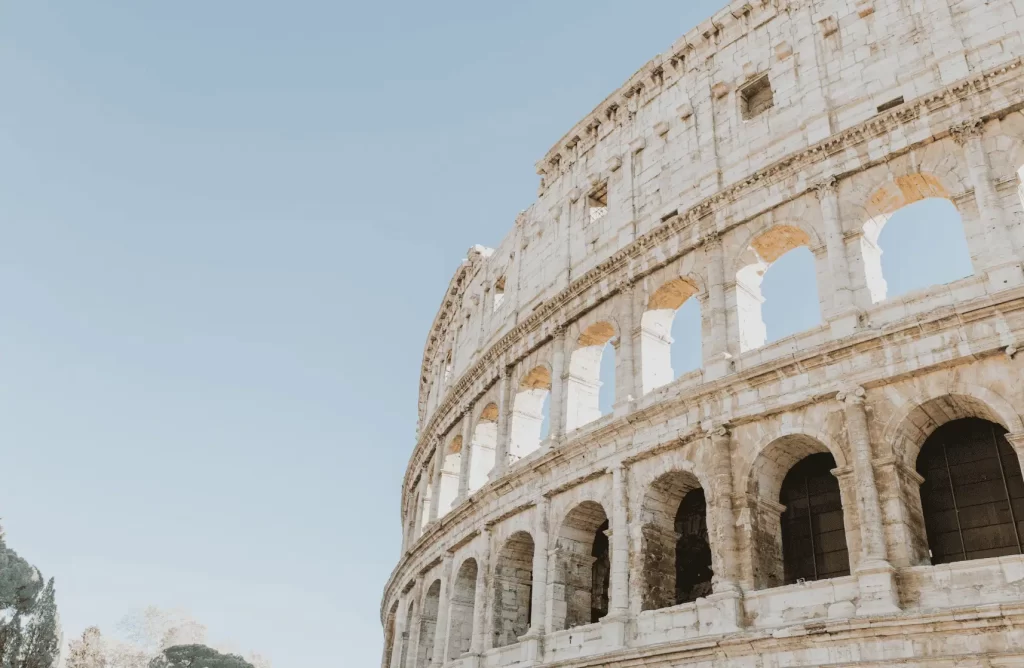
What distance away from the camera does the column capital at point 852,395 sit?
1109 cm

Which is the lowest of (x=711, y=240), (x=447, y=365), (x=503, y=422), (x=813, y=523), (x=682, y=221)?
(x=813, y=523)

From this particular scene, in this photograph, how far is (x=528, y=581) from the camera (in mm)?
16172

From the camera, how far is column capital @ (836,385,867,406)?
11.1m

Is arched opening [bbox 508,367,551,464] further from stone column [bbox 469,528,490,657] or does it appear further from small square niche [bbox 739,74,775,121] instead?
small square niche [bbox 739,74,775,121]

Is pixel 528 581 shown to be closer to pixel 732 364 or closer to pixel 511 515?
pixel 511 515

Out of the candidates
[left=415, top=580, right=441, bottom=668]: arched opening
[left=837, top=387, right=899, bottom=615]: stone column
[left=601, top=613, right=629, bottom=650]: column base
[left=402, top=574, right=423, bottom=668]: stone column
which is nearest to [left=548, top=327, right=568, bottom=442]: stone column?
[left=601, top=613, right=629, bottom=650]: column base

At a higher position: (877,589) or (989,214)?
(989,214)

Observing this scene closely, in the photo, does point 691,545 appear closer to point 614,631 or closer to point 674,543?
point 674,543

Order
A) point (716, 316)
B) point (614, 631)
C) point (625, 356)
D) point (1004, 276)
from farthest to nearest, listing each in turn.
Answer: point (625, 356) → point (716, 316) → point (614, 631) → point (1004, 276)

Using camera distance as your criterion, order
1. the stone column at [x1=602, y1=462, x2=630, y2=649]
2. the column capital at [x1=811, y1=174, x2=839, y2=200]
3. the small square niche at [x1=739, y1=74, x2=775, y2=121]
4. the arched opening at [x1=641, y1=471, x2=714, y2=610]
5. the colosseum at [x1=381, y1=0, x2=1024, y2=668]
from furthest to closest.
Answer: the small square niche at [x1=739, y1=74, x2=775, y2=121] → the column capital at [x1=811, y1=174, x2=839, y2=200] → the arched opening at [x1=641, y1=471, x2=714, y2=610] → the stone column at [x1=602, y1=462, x2=630, y2=649] → the colosseum at [x1=381, y1=0, x2=1024, y2=668]

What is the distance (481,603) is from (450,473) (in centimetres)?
542

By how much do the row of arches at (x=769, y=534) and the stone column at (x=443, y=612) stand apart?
23 cm

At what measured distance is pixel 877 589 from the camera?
9.89 meters

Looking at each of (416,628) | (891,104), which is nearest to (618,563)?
(416,628)
